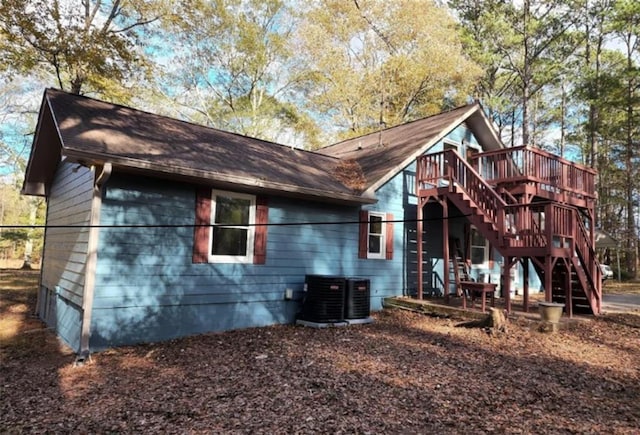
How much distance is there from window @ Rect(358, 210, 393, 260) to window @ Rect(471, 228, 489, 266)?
3.60 meters

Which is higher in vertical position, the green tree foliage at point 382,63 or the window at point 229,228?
the green tree foliage at point 382,63

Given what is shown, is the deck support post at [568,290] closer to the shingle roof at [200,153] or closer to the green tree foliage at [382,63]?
the shingle roof at [200,153]

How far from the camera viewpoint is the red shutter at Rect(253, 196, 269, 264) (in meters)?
7.80

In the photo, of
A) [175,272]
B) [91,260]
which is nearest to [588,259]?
[175,272]

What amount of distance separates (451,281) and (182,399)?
30.1ft

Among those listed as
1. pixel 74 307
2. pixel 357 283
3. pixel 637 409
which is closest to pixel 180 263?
pixel 74 307

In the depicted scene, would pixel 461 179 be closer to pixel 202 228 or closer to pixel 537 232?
pixel 537 232

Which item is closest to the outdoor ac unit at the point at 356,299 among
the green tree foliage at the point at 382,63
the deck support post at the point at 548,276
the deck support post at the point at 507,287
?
the deck support post at the point at 507,287

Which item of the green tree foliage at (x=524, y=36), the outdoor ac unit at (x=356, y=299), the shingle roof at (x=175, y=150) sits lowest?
the outdoor ac unit at (x=356, y=299)

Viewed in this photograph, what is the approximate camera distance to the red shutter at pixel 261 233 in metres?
7.80

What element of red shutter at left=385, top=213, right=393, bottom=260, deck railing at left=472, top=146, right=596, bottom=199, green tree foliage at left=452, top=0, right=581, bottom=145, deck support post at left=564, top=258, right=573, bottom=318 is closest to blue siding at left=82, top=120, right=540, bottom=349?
red shutter at left=385, top=213, right=393, bottom=260

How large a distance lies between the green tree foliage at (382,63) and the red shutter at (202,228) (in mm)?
15164

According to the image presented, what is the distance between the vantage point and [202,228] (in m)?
7.18

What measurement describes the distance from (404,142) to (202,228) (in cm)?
709
